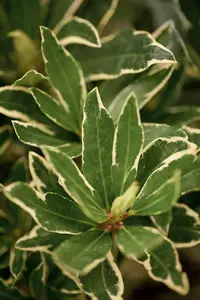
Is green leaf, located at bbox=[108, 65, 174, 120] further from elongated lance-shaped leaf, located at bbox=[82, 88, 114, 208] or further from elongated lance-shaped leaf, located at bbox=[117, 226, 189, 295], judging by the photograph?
elongated lance-shaped leaf, located at bbox=[117, 226, 189, 295]

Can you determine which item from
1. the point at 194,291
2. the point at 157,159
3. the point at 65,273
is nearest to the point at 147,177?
the point at 157,159

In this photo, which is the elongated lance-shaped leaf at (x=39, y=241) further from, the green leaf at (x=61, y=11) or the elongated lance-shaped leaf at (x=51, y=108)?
the green leaf at (x=61, y=11)

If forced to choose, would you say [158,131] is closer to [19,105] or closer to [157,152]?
[157,152]

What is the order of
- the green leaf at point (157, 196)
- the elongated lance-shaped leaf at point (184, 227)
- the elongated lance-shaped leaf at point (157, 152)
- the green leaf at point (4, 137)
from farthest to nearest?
the green leaf at point (4, 137)
the elongated lance-shaped leaf at point (184, 227)
the elongated lance-shaped leaf at point (157, 152)
the green leaf at point (157, 196)

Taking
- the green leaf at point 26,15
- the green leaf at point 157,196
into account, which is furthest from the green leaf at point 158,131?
the green leaf at point 26,15

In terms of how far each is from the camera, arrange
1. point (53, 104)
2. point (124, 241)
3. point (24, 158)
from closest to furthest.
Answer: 1. point (124, 241)
2. point (53, 104)
3. point (24, 158)

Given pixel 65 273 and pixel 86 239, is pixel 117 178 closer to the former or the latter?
pixel 86 239
